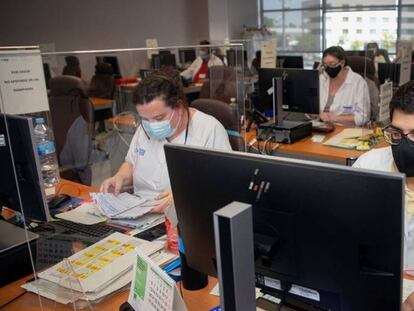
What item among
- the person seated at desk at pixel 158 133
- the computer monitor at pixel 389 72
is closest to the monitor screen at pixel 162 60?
the computer monitor at pixel 389 72

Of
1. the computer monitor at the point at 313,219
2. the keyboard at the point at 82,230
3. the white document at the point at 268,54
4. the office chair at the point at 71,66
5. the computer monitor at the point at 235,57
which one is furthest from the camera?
the white document at the point at 268,54

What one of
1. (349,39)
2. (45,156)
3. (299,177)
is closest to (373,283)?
(299,177)

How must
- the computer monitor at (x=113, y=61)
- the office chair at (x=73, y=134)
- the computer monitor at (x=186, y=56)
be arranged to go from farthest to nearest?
the computer monitor at (x=186, y=56) < the computer monitor at (x=113, y=61) < the office chair at (x=73, y=134)

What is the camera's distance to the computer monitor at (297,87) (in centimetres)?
297

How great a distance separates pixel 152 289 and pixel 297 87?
88.0 inches

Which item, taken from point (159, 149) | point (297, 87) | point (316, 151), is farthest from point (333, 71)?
point (159, 149)

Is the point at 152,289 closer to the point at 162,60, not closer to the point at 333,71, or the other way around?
the point at 333,71

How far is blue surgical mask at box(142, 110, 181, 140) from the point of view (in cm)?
198

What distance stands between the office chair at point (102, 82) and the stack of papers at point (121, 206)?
3.51m

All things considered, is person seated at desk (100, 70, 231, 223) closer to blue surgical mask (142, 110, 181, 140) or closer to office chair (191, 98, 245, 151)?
blue surgical mask (142, 110, 181, 140)

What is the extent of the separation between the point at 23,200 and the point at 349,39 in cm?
789

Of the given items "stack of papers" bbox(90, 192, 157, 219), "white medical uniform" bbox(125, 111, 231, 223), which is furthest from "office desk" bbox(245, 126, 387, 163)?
"stack of papers" bbox(90, 192, 157, 219)

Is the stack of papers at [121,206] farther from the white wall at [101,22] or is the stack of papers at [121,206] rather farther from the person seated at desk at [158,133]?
the white wall at [101,22]

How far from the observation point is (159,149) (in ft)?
6.95
